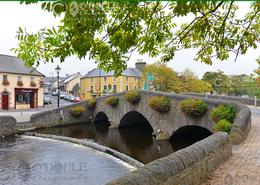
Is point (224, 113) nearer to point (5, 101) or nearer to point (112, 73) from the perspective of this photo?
point (5, 101)

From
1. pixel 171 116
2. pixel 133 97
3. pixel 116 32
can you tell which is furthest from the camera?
pixel 133 97

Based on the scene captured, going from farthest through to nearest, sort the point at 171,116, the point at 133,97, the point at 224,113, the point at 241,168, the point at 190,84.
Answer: the point at 190,84, the point at 133,97, the point at 171,116, the point at 224,113, the point at 241,168

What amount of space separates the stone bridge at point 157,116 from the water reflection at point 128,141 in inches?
35.2

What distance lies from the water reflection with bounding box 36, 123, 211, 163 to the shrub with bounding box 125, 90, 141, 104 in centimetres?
320

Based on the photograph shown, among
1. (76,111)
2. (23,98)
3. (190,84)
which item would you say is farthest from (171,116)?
(190,84)

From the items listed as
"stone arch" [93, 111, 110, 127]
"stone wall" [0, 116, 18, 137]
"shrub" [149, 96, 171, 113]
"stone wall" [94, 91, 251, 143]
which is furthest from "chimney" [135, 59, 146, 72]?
"stone wall" [0, 116, 18, 137]

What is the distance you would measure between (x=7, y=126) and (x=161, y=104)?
12272 mm

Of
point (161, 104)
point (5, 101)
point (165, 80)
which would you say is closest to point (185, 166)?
point (161, 104)

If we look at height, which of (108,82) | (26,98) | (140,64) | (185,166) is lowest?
(185,166)

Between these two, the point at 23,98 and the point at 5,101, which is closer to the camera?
the point at 5,101

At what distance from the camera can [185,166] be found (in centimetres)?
577

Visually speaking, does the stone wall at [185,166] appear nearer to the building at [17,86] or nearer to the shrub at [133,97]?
the shrub at [133,97]

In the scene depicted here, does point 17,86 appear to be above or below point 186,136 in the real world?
above

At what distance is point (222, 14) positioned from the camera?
5.54 meters
